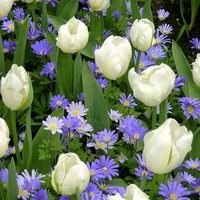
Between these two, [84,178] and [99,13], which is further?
[99,13]

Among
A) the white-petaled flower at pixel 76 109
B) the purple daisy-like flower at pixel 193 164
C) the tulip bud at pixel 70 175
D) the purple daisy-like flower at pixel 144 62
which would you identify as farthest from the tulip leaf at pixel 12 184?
the purple daisy-like flower at pixel 144 62

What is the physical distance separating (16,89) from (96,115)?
13.7 inches

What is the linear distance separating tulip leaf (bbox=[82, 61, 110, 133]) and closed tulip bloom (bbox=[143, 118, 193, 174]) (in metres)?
0.46

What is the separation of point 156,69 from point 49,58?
0.69 metres

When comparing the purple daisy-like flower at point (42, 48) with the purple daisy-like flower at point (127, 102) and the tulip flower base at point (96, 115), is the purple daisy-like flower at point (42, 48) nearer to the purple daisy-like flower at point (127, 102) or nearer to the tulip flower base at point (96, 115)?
the tulip flower base at point (96, 115)

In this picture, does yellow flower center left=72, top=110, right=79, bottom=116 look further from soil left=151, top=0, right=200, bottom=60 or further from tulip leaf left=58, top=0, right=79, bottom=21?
soil left=151, top=0, right=200, bottom=60

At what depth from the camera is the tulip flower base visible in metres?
1.15

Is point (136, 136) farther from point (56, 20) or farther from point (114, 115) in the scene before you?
point (56, 20)

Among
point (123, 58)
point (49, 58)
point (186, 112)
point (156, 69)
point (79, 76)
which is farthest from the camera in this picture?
point (49, 58)

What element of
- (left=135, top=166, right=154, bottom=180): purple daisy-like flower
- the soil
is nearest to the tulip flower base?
(left=135, top=166, right=154, bottom=180): purple daisy-like flower

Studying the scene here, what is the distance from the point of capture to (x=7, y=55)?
2039 millimetres

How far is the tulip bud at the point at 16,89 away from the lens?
1.33 m

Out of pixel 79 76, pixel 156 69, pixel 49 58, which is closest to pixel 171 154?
pixel 156 69

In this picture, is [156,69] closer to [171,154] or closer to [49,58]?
[171,154]
